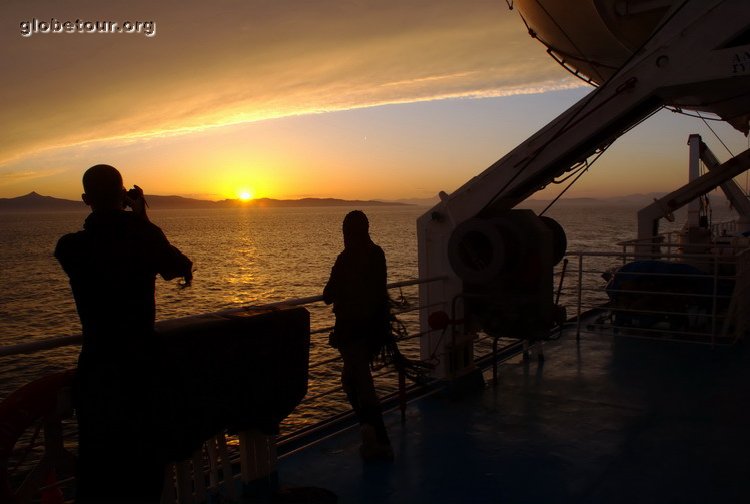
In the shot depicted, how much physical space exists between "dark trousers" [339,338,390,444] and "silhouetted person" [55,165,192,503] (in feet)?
5.74

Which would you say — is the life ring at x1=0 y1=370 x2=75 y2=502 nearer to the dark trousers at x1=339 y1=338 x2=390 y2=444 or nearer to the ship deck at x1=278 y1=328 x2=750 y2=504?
the ship deck at x1=278 y1=328 x2=750 y2=504

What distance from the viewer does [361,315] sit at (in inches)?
158

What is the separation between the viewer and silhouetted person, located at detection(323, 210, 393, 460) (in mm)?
3947

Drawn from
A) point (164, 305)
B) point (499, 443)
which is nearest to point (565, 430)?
point (499, 443)

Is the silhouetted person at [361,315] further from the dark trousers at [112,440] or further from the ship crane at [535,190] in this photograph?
the dark trousers at [112,440]

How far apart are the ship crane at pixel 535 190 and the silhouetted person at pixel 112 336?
3.28 meters

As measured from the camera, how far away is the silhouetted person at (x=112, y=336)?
2451mm

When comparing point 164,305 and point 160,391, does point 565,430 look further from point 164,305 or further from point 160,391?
point 164,305

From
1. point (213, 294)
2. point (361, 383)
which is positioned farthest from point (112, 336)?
point (213, 294)

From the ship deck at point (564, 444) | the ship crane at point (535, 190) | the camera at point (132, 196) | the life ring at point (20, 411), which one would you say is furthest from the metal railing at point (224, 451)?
the camera at point (132, 196)

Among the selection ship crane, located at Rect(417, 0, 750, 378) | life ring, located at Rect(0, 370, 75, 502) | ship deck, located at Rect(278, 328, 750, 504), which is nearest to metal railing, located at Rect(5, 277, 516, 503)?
life ring, located at Rect(0, 370, 75, 502)

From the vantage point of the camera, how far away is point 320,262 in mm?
58594

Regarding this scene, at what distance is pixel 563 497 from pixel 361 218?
2.21 m

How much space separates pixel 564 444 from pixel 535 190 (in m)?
2.54
